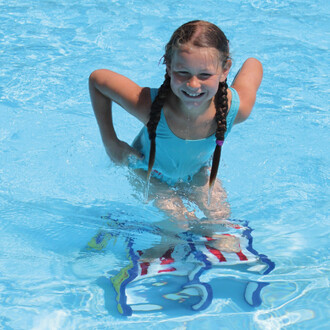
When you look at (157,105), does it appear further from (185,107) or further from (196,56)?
(196,56)

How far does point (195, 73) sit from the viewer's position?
94.6 inches

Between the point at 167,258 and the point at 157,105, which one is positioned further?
the point at 167,258

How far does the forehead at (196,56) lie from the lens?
235 cm

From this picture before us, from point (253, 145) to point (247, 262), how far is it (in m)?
1.61

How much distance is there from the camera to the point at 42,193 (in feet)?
11.1

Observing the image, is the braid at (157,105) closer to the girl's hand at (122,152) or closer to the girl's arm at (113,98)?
the girl's arm at (113,98)

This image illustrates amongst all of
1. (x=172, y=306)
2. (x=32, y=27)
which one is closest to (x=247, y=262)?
(x=172, y=306)

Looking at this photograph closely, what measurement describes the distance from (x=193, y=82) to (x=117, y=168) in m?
1.23

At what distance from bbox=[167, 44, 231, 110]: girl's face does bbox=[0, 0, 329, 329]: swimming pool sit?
1.01m

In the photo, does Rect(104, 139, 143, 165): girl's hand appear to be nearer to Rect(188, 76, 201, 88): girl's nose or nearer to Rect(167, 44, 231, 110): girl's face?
Rect(167, 44, 231, 110): girl's face

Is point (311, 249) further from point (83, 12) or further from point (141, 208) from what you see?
point (83, 12)

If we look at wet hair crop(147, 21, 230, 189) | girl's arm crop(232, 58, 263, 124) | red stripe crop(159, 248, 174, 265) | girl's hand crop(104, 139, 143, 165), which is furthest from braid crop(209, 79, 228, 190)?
red stripe crop(159, 248, 174, 265)

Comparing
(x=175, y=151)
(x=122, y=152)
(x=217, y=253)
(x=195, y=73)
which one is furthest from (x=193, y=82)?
(x=217, y=253)

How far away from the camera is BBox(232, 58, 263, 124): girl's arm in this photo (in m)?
2.75
